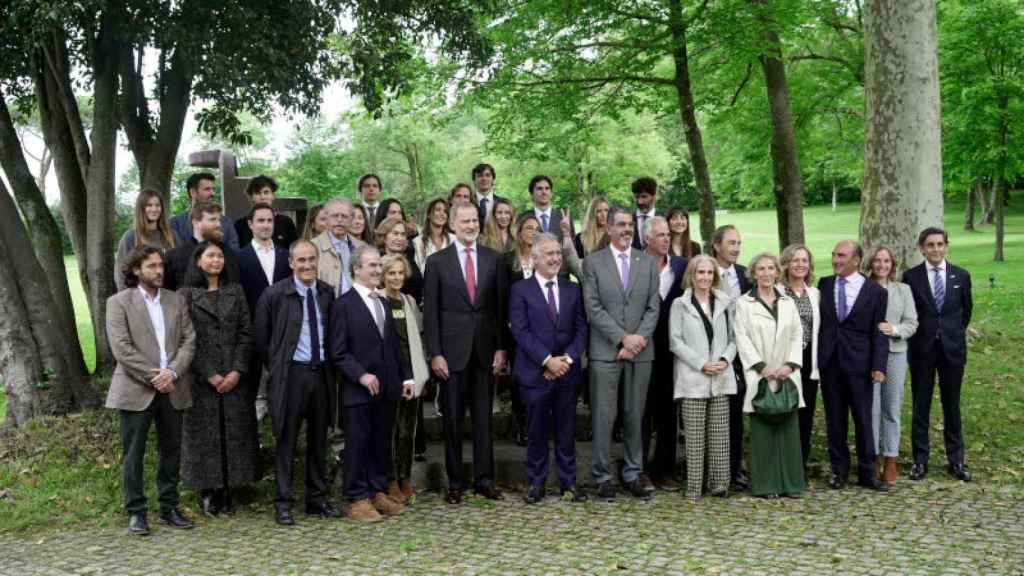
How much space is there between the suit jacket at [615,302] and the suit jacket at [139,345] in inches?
115

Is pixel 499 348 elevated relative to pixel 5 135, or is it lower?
lower

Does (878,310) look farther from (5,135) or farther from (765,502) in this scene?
(5,135)

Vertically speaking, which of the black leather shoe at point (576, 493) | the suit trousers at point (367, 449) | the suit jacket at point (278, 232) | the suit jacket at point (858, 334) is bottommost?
the black leather shoe at point (576, 493)

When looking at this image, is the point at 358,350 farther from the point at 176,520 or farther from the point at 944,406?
the point at 944,406

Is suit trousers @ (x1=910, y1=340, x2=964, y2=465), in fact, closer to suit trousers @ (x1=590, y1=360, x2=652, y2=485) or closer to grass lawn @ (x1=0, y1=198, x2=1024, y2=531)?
grass lawn @ (x1=0, y1=198, x2=1024, y2=531)

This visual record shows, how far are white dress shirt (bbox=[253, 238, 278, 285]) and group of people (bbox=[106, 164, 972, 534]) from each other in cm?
2

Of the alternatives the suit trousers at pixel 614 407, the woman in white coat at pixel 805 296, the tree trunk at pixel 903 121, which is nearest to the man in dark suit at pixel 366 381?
the suit trousers at pixel 614 407

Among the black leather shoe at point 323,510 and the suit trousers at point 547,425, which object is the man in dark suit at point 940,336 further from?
the black leather shoe at point 323,510

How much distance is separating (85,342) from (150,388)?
11.7 metres

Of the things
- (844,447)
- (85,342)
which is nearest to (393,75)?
(844,447)

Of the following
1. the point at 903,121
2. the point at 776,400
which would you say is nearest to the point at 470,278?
the point at 776,400

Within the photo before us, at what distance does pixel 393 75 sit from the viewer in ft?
36.3

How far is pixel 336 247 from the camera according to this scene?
7.73 meters

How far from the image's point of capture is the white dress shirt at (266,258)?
7293 millimetres
